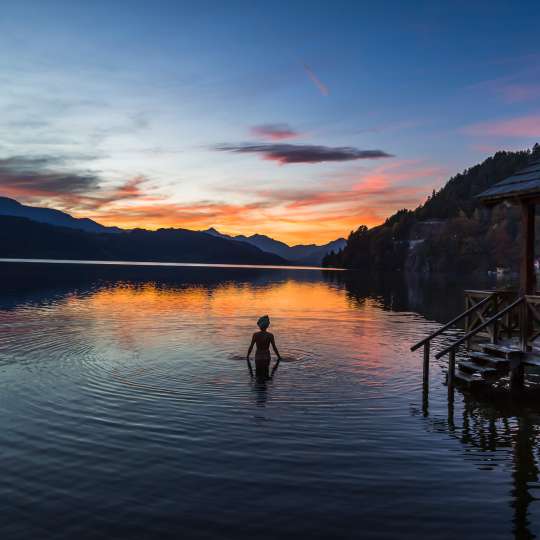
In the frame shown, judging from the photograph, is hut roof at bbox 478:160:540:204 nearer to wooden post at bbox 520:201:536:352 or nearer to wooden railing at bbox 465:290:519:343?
wooden post at bbox 520:201:536:352

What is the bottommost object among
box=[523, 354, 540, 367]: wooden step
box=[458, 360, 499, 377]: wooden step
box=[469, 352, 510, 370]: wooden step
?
box=[458, 360, 499, 377]: wooden step

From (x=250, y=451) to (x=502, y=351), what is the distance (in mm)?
10178

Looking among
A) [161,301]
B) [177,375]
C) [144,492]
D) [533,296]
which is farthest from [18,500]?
[161,301]

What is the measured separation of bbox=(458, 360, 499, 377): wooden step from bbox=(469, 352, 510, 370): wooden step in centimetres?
15

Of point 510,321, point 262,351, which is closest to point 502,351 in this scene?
point 510,321

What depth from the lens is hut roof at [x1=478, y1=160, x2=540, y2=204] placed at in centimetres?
1683

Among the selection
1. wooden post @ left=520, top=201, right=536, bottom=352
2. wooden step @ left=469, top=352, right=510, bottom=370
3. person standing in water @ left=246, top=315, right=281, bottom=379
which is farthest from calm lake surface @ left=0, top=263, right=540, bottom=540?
wooden post @ left=520, top=201, right=536, bottom=352

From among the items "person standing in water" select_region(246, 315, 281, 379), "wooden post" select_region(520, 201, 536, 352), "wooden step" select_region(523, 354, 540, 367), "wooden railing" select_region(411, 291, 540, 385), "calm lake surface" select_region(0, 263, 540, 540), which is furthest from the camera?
"person standing in water" select_region(246, 315, 281, 379)

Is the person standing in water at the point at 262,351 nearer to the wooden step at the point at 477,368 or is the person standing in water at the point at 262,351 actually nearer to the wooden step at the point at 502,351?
the wooden step at the point at 477,368

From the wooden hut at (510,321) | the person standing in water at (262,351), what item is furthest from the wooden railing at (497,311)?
the person standing in water at (262,351)

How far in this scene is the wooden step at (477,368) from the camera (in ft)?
55.8

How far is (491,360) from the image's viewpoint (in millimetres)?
17281

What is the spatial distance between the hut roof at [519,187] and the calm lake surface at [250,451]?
7023 millimetres

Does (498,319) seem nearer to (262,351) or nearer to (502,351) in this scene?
(502,351)
